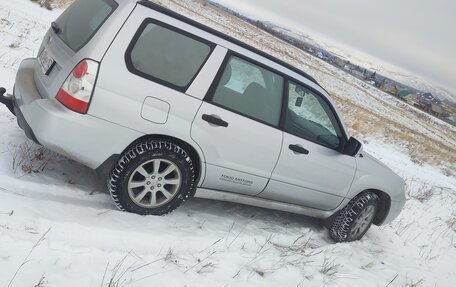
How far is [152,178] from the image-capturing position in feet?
12.9

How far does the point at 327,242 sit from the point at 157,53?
3.29 meters

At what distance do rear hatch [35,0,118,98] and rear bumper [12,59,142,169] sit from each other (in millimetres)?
198

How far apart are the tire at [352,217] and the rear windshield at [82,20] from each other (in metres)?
3.67

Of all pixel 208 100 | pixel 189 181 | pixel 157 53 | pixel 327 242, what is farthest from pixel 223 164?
pixel 327 242

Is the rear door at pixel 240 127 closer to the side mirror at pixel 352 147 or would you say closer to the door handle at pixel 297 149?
the door handle at pixel 297 149

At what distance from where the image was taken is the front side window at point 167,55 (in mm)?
3713

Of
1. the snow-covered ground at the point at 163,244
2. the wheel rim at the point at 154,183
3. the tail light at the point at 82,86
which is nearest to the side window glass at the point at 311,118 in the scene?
the snow-covered ground at the point at 163,244

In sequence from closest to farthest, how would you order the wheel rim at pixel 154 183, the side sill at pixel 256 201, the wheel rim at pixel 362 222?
1. the wheel rim at pixel 154 183
2. the side sill at pixel 256 201
3. the wheel rim at pixel 362 222

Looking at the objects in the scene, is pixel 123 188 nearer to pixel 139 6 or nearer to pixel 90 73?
pixel 90 73

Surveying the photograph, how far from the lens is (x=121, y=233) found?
11.7 ft

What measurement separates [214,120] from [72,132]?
1281 millimetres

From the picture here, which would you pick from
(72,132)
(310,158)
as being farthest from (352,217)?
(72,132)

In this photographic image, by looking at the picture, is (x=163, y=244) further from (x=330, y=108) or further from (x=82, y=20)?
(x=330, y=108)

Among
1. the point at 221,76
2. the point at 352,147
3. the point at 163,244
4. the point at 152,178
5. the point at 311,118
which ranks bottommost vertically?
the point at 163,244
